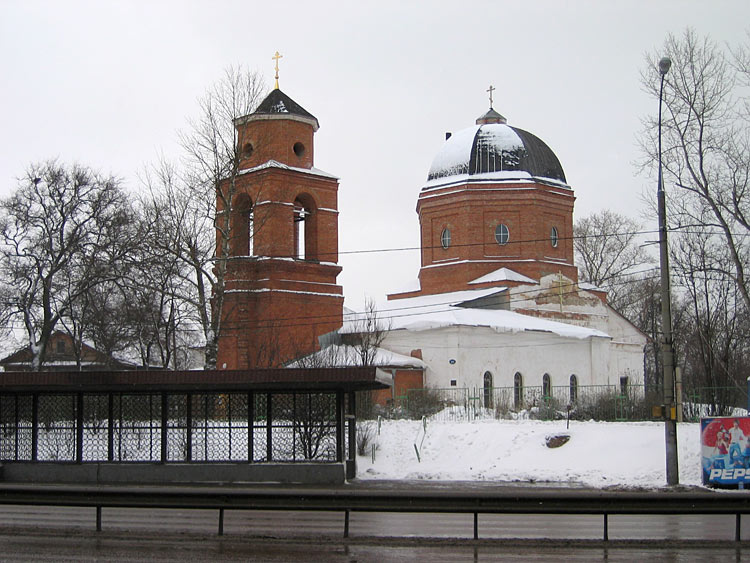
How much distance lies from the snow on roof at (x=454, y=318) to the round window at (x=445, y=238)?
2669 millimetres

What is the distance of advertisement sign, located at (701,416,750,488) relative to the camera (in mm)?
22047

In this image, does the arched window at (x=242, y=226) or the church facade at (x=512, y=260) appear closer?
the arched window at (x=242, y=226)

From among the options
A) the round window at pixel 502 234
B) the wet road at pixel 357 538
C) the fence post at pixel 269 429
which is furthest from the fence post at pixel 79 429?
the round window at pixel 502 234

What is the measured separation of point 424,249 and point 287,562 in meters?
41.7

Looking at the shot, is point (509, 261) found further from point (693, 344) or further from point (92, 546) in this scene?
point (92, 546)

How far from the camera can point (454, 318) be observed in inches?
1677

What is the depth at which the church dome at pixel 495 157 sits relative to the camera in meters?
51.1

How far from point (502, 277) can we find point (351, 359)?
12.6 meters

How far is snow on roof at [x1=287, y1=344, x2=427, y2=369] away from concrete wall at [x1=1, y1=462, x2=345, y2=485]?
1334 centimetres

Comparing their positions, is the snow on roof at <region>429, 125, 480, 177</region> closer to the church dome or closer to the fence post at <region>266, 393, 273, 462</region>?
the church dome

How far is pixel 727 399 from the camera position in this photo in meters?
35.8

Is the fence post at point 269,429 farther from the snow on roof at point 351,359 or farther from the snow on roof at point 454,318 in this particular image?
the snow on roof at point 454,318

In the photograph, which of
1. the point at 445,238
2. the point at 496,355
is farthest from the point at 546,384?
the point at 445,238

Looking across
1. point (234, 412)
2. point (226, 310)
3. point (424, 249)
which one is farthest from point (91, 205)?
point (234, 412)
